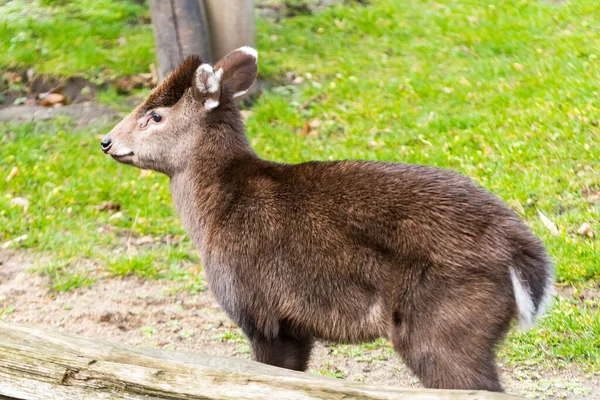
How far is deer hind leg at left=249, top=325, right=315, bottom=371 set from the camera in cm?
422

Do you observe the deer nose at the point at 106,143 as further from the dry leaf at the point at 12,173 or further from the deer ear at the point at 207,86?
the dry leaf at the point at 12,173

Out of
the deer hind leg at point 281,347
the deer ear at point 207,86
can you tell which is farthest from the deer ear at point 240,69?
the deer hind leg at point 281,347

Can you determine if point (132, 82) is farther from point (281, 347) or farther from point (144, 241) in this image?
point (281, 347)

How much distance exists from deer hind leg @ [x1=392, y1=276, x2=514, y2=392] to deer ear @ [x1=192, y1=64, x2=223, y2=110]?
1.57 metres

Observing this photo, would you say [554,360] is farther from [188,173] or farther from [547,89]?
[547,89]

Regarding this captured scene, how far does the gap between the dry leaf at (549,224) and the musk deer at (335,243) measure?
83.1 inches

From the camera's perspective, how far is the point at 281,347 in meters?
4.25

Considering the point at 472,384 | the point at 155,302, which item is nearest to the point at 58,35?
the point at 155,302

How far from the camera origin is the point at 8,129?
7914 mm

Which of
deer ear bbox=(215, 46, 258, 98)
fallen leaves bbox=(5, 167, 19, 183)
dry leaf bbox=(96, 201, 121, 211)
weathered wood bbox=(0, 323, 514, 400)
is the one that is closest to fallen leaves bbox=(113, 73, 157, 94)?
Answer: fallen leaves bbox=(5, 167, 19, 183)

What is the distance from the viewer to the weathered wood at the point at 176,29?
7.73m

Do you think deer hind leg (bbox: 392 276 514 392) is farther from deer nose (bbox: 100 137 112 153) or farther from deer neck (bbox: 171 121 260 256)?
deer nose (bbox: 100 137 112 153)

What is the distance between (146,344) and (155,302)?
546 mm

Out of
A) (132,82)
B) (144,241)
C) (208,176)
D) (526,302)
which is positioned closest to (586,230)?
(526,302)
